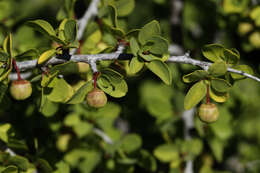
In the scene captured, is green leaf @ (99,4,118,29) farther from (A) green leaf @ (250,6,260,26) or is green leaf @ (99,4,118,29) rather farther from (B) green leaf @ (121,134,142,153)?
(A) green leaf @ (250,6,260,26)

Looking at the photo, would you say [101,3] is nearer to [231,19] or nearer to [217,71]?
[217,71]

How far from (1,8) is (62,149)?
970 millimetres

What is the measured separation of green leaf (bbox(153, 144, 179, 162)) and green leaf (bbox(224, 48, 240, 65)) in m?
0.82

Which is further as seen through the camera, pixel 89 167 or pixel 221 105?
pixel 221 105

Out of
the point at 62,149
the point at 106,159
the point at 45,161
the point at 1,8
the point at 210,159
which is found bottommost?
the point at 210,159

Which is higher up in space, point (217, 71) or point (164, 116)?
point (217, 71)

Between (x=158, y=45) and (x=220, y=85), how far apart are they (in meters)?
0.31

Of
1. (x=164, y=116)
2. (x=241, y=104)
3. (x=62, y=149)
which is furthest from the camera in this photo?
(x=241, y=104)

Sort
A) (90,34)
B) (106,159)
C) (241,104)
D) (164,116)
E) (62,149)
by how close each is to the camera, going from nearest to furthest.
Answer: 1. (90,34)
2. (62,149)
3. (106,159)
4. (164,116)
5. (241,104)

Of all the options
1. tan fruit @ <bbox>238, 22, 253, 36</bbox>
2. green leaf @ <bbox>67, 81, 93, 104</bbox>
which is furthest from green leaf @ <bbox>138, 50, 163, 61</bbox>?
tan fruit @ <bbox>238, 22, 253, 36</bbox>

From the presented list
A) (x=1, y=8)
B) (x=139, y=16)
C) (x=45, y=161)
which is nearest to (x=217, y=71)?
(x=45, y=161)

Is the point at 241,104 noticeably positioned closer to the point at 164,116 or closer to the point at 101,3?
the point at 164,116

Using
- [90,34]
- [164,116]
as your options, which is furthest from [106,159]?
[90,34]

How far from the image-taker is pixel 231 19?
2486 millimetres
